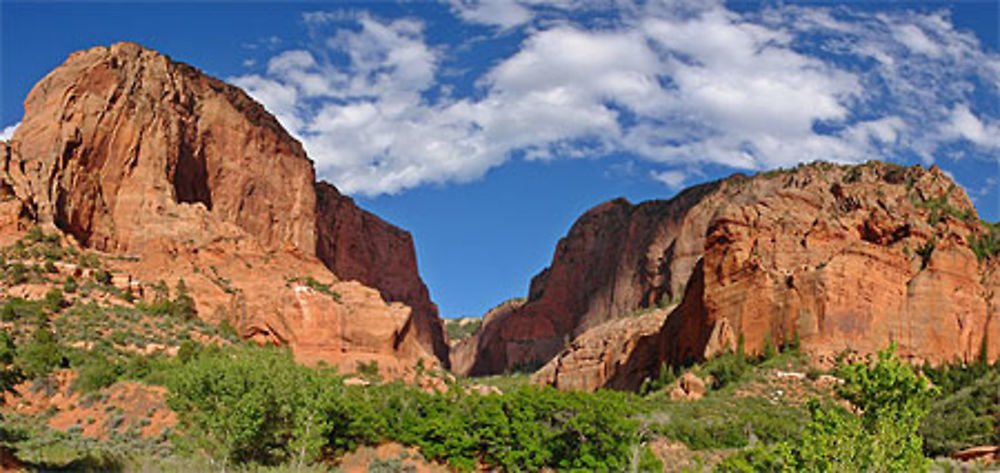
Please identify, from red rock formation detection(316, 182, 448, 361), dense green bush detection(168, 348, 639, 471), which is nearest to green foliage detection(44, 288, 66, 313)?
dense green bush detection(168, 348, 639, 471)

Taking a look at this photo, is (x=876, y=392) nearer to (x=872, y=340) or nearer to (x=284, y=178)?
(x=872, y=340)

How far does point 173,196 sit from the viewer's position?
94.6m

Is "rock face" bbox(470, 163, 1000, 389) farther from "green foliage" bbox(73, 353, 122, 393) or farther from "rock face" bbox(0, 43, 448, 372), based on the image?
"green foliage" bbox(73, 353, 122, 393)

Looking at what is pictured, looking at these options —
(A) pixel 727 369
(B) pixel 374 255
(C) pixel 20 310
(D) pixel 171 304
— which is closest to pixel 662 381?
(A) pixel 727 369

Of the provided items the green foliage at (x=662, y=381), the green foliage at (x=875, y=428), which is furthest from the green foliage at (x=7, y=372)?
the green foliage at (x=662, y=381)

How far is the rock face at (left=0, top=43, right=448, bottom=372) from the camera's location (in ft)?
282

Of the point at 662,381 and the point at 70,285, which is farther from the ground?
the point at 662,381

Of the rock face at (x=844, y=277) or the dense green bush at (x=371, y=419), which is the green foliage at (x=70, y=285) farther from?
the rock face at (x=844, y=277)

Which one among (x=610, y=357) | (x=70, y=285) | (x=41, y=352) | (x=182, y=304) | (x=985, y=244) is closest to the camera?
(x=41, y=352)

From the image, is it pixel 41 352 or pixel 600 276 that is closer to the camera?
pixel 41 352

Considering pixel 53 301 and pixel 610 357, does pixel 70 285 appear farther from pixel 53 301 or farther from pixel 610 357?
pixel 610 357

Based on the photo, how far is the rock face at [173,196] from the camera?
85812 mm

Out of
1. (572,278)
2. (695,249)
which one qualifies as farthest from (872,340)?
(572,278)

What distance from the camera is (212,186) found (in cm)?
10700
